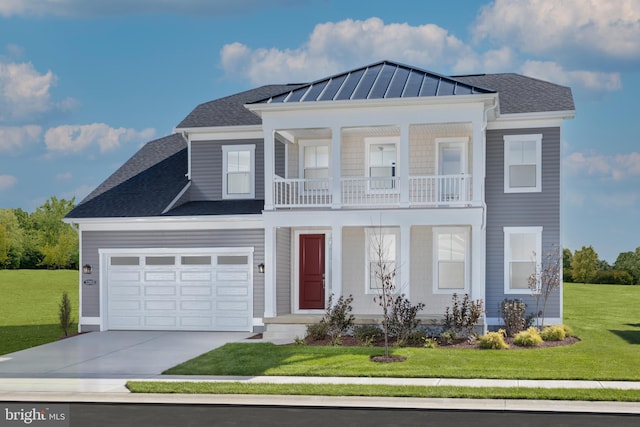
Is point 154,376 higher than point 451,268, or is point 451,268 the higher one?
point 451,268

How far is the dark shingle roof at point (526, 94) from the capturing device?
22109 mm

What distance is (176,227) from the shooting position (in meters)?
22.7

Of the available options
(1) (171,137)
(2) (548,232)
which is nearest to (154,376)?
(2) (548,232)

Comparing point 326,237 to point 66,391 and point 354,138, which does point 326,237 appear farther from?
point 66,391

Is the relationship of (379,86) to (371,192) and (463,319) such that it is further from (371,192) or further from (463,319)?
(463,319)

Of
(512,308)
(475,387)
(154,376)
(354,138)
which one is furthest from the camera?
(354,138)

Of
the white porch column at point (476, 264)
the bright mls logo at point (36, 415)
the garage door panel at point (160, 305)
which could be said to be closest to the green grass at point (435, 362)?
the white porch column at point (476, 264)

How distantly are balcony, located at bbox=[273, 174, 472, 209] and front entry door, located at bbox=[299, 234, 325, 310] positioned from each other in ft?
4.07

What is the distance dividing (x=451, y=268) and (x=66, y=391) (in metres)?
11.8

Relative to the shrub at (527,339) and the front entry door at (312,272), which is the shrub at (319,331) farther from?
the shrub at (527,339)

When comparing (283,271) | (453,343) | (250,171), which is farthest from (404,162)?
(250,171)

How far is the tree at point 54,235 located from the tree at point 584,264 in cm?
3330

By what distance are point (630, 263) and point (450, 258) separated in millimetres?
26777

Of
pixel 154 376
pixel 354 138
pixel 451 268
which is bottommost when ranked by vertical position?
pixel 154 376
